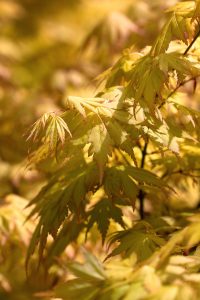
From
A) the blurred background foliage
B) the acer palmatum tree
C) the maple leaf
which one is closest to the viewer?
the acer palmatum tree

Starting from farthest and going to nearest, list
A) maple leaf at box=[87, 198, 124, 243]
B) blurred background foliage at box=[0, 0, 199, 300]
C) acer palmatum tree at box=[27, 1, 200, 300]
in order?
blurred background foliage at box=[0, 0, 199, 300] → maple leaf at box=[87, 198, 124, 243] → acer palmatum tree at box=[27, 1, 200, 300]

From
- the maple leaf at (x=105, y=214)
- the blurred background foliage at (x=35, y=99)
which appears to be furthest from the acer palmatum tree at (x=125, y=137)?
the blurred background foliage at (x=35, y=99)

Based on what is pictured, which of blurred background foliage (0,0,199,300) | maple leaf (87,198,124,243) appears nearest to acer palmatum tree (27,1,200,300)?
maple leaf (87,198,124,243)

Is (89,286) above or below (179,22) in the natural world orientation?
below

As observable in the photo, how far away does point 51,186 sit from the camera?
6.31ft

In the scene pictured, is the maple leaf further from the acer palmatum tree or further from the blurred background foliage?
the blurred background foliage

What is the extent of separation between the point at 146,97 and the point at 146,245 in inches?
16.3

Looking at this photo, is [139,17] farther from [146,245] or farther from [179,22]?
[146,245]

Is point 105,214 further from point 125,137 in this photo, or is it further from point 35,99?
point 35,99

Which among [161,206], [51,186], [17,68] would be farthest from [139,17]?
[17,68]

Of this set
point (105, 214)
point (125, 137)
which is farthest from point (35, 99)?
point (125, 137)

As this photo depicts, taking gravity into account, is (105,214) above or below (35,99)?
below

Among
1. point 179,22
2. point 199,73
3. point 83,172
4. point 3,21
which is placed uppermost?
point 3,21

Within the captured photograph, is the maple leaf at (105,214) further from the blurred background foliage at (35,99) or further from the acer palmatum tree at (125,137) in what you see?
the blurred background foliage at (35,99)
